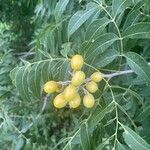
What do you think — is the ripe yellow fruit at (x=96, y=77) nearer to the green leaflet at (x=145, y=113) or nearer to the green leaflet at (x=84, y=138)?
the green leaflet at (x=84, y=138)

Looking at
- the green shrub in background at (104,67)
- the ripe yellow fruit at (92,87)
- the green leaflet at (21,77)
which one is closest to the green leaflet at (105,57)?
the green shrub in background at (104,67)

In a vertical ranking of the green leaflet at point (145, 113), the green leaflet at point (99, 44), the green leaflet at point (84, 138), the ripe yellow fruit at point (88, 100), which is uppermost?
the green leaflet at point (99, 44)

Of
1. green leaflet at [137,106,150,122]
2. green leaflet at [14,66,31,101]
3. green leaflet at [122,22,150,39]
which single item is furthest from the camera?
green leaflet at [137,106,150,122]

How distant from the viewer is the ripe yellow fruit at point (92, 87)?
1.40 m

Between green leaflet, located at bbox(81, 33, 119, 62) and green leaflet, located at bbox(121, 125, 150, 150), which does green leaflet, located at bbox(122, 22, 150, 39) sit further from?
green leaflet, located at bbox(121, 125, 150, 150)

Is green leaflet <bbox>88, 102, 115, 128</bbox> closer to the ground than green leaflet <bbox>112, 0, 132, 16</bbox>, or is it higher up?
closer to the ground

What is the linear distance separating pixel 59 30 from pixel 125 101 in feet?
1.25

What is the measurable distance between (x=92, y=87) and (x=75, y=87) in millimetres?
63

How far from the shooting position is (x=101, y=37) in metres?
1.47

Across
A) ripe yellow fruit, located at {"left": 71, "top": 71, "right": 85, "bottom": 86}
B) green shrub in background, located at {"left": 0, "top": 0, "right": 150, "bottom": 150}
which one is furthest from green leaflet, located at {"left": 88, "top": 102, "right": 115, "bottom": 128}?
ripe yellow fruit, located at {"left": 71, "top": 71, "right": 85, "bottom": 86}

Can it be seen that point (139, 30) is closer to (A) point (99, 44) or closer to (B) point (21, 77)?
(A) point (99, 44)

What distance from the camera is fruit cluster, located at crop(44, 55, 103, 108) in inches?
53.5

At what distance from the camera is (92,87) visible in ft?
4.61

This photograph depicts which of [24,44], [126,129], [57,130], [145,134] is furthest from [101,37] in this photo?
[24,44]
